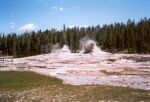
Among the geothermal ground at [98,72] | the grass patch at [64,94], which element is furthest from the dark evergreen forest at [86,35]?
the grass patch at [64,94]

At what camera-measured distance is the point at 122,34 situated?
129 m

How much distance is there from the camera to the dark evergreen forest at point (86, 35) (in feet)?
404

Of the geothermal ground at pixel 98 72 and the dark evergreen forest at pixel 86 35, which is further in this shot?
the dark evergreen forest at pixel 86 35

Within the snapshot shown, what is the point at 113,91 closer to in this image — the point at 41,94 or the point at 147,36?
the point at 41,94

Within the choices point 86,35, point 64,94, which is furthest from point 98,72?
point 86,35

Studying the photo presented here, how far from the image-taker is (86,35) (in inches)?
5984

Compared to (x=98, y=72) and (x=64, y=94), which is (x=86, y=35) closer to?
(x=98, y=72)

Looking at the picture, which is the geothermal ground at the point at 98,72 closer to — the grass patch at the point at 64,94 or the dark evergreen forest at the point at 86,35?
the grass patch at the point at 64,94

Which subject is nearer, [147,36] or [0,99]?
[0,99]

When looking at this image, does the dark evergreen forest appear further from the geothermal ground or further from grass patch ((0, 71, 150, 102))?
grass patch ((0, 71, 150, 102))

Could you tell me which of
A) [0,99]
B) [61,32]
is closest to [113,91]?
[0,99]

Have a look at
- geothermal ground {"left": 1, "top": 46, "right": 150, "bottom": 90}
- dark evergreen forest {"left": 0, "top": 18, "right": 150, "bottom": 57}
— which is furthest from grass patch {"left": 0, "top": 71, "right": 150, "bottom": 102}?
dark evergreen forest {"left": 0, "top": 18, "right": 150, "bottom": 57}

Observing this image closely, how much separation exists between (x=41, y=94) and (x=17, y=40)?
121m

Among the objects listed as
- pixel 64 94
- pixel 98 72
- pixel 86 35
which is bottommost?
pixel 64 94
